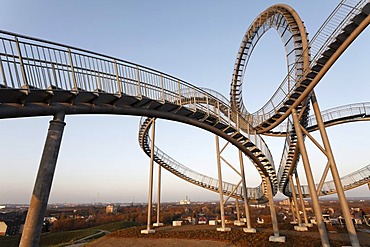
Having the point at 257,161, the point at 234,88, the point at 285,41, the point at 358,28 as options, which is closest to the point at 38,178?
the point at 358,28

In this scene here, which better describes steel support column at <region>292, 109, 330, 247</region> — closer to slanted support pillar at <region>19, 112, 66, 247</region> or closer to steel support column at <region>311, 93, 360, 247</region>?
steel support column at <region>311, 93, 360, 247</region>

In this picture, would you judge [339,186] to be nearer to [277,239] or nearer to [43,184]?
[277,239]

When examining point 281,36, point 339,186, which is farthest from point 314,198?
point 281,36

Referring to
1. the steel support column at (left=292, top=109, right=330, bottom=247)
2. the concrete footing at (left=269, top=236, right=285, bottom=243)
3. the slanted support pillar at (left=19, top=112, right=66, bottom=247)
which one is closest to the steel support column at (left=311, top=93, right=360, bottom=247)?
the steel support column at (left=292, top=109, right=330, bottom=247)

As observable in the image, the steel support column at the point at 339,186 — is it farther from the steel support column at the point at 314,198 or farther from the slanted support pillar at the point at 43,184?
the slanted support pillar at the point at 43,184

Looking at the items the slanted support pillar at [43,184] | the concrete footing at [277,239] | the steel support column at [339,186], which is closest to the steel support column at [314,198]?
the steel support column at [339,186]

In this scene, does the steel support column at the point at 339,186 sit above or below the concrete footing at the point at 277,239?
above

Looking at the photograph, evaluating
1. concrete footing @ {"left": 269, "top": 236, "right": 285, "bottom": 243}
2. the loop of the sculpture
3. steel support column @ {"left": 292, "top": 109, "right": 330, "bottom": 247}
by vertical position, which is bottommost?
concrete footing @ {"left": 269, "top": 236, "right": 285, "bottom": 243}

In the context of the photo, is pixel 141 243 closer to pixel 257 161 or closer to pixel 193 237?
pixel 193 237
